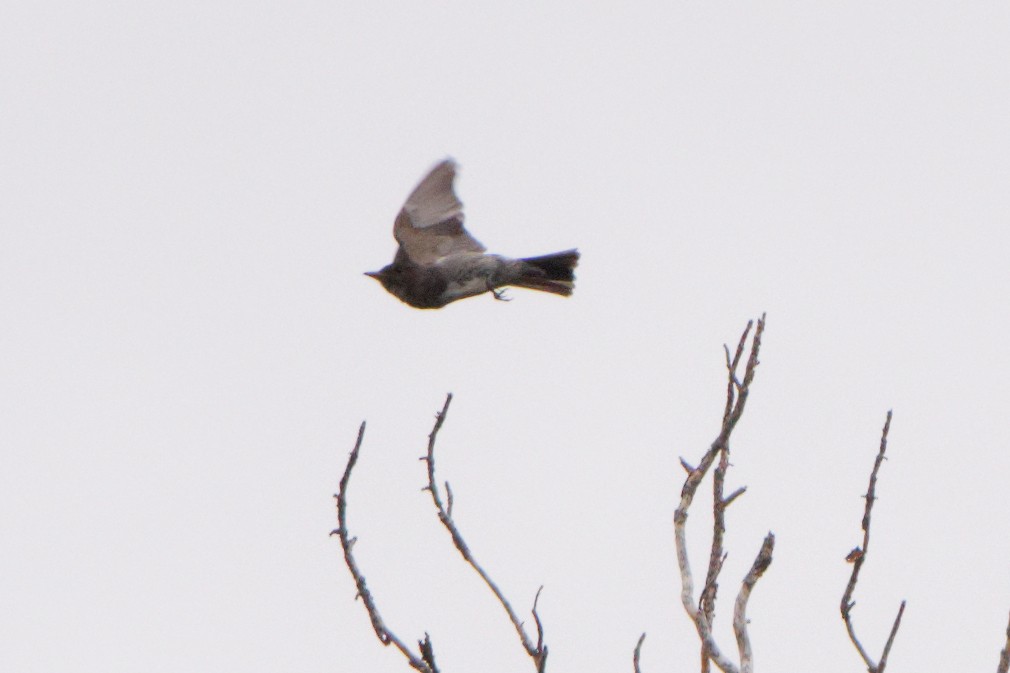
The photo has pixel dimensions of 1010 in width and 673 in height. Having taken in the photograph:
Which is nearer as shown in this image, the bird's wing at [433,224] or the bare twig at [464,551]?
the bare twig at [464,551]

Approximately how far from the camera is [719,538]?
4418 mm

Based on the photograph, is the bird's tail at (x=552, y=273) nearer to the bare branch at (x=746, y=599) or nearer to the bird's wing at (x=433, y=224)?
the bird's wing at (x=433, y=224)

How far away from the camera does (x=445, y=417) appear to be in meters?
4.46

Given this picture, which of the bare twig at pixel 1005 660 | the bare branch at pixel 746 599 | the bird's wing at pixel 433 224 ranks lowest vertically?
the bare twig at pixel 1005 660

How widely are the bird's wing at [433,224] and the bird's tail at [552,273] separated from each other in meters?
0.45

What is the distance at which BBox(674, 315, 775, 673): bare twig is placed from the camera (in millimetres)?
4238

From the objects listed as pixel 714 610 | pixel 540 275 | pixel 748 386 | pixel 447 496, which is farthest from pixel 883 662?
pixel 540 275

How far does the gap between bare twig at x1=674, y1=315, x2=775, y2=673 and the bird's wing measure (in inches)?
222

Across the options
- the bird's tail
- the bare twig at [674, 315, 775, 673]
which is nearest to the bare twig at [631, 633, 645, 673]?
the bare twig at [674, 315, 775, 673]

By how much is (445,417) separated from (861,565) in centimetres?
130

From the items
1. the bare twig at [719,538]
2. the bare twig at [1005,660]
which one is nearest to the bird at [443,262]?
the bare twig at [719,538]

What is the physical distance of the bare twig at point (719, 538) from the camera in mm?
4238

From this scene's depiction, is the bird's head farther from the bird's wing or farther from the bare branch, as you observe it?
the bare branch

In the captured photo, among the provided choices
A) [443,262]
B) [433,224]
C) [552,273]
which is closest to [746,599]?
[552,273]
